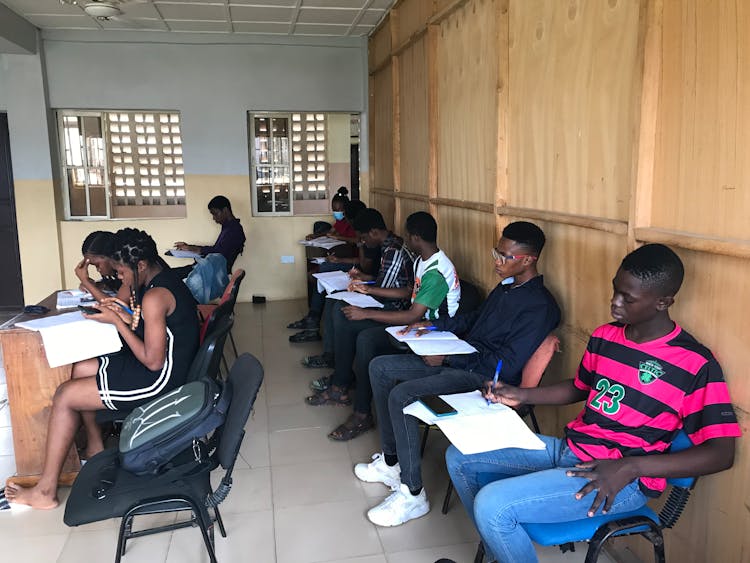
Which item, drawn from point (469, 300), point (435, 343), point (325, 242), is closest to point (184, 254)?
point (325, 242)

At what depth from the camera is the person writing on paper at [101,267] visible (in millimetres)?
Result: 2949

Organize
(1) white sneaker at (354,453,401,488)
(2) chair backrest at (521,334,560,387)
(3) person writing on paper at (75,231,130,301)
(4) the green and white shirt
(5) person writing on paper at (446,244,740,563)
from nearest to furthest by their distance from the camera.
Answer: (5) person writing on paper at (446,244,740,563)
(2) chair backrest at (521,334,560,387)
(1) white sneaker at (354,453,401,488)
(3) person writing on paper at (75,231,130,301)
(4) the green and white shirt

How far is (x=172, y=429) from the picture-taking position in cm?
192

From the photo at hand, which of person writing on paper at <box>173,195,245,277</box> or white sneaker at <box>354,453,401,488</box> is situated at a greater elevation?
person writing on paper at <box>173,195,245,277</box>

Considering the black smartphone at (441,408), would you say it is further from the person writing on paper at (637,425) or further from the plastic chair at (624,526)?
the plastic chair at (624,526)

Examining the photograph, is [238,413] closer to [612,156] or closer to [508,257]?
[508,257]

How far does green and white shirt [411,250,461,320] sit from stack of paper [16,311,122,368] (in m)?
1.48

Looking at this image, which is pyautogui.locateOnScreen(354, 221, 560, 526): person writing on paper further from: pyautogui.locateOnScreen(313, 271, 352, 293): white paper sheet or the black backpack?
pyautogui.locateOnScreen(313, 271, 352, 293): white paper sheet

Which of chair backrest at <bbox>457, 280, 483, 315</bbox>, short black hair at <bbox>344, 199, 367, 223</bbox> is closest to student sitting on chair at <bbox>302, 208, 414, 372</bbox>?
chair backrest at <bbox>457, 280, 483, 315</bbox>

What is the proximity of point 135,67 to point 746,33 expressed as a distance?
609cm

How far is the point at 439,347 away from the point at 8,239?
592 centimetres

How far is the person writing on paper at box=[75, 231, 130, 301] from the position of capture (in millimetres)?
2949

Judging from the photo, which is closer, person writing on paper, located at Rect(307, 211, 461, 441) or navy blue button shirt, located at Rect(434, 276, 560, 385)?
navy blue button shirt, located at Rect(434, 276, 560, 385)

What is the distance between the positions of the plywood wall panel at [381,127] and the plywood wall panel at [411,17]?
369 mm
